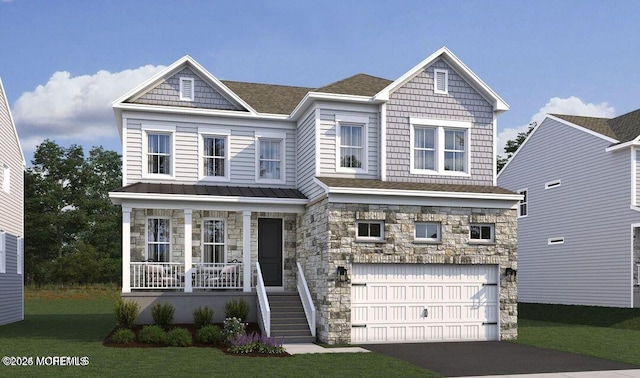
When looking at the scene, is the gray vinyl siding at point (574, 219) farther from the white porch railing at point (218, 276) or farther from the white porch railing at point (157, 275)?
the white porch railing at point (157, 275)

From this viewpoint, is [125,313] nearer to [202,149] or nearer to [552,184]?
[202,149]

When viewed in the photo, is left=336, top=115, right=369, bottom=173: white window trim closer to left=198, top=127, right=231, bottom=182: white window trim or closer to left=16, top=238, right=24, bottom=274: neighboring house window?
left=198, top=127, right=231, bottom=182: white window trim

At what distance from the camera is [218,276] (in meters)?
21.3

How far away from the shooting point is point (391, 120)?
2045 centimetres

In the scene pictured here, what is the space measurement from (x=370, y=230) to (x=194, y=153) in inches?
274

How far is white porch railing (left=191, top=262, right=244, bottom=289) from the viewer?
2105cm

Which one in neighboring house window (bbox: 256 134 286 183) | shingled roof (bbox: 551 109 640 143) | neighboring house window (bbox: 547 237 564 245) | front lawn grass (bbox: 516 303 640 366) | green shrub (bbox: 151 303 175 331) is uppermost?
shingled roof (bbox: 551 109 640 143)

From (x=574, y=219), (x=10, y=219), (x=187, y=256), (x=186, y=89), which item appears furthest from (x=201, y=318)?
(x=574, y=219)

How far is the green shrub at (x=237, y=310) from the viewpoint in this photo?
19.5 m

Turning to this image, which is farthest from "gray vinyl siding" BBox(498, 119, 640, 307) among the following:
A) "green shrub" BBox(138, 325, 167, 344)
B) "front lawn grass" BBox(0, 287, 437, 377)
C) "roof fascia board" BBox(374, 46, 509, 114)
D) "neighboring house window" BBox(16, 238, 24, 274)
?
"neighboring house window" BBox(16, 238, 24, 274)

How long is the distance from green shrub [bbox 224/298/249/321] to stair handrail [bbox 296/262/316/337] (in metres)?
1.79

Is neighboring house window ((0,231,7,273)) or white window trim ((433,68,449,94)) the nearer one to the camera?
white window trim ((433,68,449,94))

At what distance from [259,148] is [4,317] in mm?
12161

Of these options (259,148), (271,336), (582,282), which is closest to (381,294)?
(271,336)
